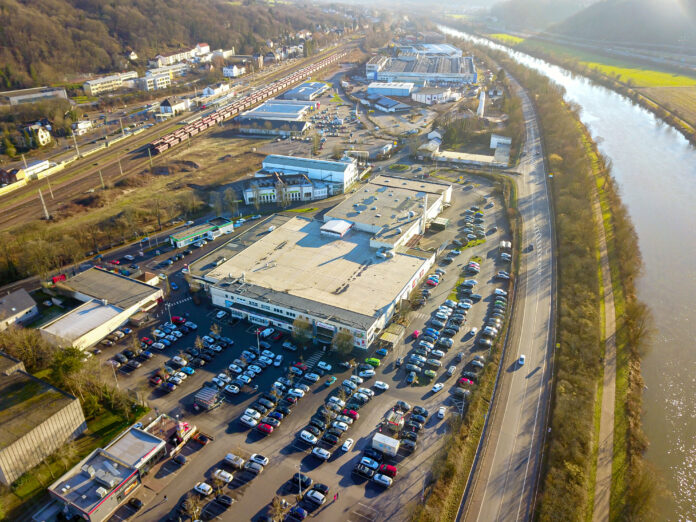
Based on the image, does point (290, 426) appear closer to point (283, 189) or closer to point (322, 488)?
point (322, 488)

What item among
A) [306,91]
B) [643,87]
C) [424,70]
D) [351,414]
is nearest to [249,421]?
[351,414]

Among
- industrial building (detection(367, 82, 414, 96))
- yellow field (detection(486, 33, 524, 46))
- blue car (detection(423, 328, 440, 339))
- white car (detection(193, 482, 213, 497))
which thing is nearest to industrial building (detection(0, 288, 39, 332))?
white car (detection(193, 482, 213, 497))

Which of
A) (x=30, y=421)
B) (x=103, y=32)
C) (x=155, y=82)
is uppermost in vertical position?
(x=103, y=32)

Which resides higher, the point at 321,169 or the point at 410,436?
the point at 321,169

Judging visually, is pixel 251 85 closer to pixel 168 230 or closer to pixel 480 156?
pixel 480 156

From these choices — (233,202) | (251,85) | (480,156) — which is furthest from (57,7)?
(480,156)

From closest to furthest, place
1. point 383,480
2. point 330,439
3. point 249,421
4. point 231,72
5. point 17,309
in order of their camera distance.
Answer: point 383,480 < point 330,439 < point 249,421 < point 17,309 < point 231,72

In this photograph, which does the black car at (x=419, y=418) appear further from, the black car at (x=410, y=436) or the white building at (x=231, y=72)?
the white building at (x=231, y=72)
